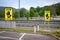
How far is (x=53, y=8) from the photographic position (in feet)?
170

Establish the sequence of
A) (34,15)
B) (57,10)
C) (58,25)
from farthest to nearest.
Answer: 1. (34,15)
2. (57,10)
3. (58,25)

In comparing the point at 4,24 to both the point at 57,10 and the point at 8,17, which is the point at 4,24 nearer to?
the point at 8,17

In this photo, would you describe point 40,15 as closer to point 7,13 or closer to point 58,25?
point 58,25

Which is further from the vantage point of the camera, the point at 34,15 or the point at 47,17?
the point at 34,15

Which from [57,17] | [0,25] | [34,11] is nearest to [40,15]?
[34,11]

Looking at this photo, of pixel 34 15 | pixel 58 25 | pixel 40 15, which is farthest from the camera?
pixel 34 15

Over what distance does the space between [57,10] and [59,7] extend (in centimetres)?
118

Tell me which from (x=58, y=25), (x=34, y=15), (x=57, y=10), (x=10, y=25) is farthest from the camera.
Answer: (x=34, y=15)

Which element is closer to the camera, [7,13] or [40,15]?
[7,13]

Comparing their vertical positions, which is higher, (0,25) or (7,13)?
(7,13)

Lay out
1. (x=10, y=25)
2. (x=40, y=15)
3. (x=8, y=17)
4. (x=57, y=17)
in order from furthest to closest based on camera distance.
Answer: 1. (x=40, y=15)
2. (x=57, y=17)
3. (x=10, y=25)
4. (x=8, y=17)

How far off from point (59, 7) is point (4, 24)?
74.9 ft

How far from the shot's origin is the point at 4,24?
33281 millimetres

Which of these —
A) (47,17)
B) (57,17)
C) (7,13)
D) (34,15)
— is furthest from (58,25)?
(34,15)
